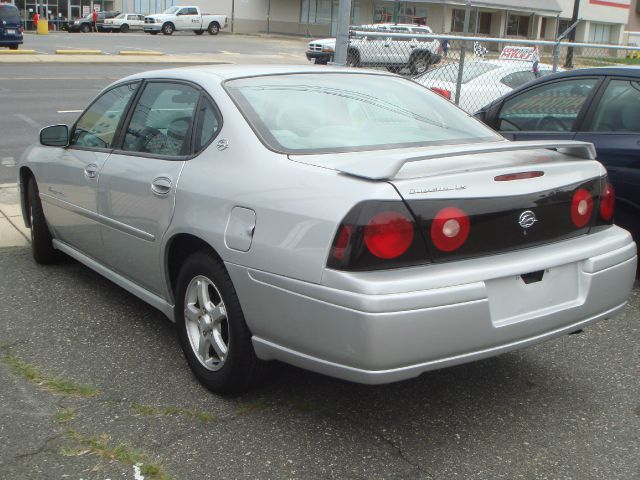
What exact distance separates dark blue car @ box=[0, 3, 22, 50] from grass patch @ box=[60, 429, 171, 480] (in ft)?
101

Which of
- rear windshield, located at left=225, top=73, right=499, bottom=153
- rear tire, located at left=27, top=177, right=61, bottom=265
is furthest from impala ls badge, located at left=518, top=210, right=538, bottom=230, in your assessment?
rear tire, located at left=27, top=177, right=61, bottom=265

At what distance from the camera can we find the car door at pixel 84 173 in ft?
15.5

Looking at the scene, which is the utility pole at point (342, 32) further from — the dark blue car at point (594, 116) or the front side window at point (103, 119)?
the front side window at point (103, 119)

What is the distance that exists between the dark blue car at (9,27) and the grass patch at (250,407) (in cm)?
3075

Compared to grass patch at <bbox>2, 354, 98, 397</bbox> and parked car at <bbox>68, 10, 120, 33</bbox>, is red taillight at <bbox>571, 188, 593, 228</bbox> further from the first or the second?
parked car at <bbox>68, 10, 120, 33</bbox>

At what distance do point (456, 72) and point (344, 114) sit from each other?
714 centimetres

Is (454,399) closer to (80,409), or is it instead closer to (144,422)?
(144,422)

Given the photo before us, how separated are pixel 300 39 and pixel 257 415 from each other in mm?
52951

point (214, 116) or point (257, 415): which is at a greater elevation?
point (214, 116)

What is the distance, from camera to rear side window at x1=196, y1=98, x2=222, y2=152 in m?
3.85

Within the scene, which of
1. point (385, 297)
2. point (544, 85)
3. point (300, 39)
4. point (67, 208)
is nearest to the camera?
point (385, 297)

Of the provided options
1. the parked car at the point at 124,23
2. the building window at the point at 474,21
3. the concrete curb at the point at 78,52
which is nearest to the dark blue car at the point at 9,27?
the concrete curb at the point at 78,52

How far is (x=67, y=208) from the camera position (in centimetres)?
510

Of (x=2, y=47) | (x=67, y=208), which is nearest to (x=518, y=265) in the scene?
(x=67, y=208)
